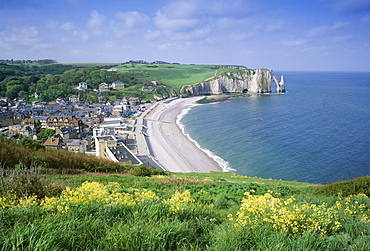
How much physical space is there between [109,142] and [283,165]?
23822 millimetres

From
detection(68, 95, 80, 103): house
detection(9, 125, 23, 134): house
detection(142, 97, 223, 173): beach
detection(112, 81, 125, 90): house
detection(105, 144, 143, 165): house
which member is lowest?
detection(142, 97, 223, 173): beach

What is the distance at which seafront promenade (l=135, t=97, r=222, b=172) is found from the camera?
33.9 metres

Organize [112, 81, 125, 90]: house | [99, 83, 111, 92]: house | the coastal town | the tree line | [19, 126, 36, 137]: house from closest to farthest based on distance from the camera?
the coastal town → [19, 126, 36, 137]: house → the tree line → [99, 83, 111, 92]: house → [112, 81, 125, 90]: house

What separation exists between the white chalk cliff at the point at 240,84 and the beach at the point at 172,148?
61.2 metres

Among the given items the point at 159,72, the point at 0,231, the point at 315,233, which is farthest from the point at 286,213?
the point at 159,72

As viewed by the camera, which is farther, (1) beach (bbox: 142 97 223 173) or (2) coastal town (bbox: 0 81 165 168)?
(1) beach (bbox: 142 97 223 173)

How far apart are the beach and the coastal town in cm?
182

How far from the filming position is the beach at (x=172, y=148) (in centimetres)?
3403

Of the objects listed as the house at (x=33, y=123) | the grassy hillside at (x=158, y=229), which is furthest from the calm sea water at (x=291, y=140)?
the house at (x=33, y=123)

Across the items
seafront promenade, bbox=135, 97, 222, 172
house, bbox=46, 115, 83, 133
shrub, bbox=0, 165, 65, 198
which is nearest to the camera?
shrub, bbox=0, 165, 65, 198

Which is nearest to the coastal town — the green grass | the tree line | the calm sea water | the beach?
the beach

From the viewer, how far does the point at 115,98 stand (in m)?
96.7

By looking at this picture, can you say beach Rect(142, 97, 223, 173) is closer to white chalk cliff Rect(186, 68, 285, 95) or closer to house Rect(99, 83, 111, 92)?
house Rect(99, 83, 111, 92)

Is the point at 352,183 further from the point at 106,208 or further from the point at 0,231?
the point at 0,231
